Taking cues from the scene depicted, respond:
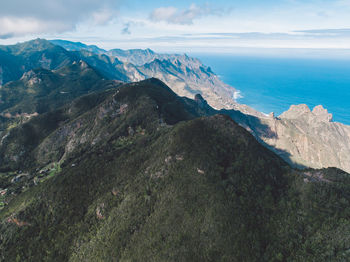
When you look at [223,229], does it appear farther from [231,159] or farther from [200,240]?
[231,159]

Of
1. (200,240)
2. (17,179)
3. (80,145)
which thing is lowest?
(17,179)

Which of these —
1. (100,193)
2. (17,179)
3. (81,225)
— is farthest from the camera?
(17,179)

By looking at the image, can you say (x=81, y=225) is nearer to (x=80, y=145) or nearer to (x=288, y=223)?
(x=288, y=223)

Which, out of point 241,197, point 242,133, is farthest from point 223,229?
point 242,133

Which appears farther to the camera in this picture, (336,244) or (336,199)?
(336,199)

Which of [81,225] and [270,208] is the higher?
[270,208]

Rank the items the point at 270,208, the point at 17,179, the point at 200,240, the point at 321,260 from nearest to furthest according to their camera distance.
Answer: the point at 321,260, the point at 200,240, the point at 270,208, the point at 17,179
